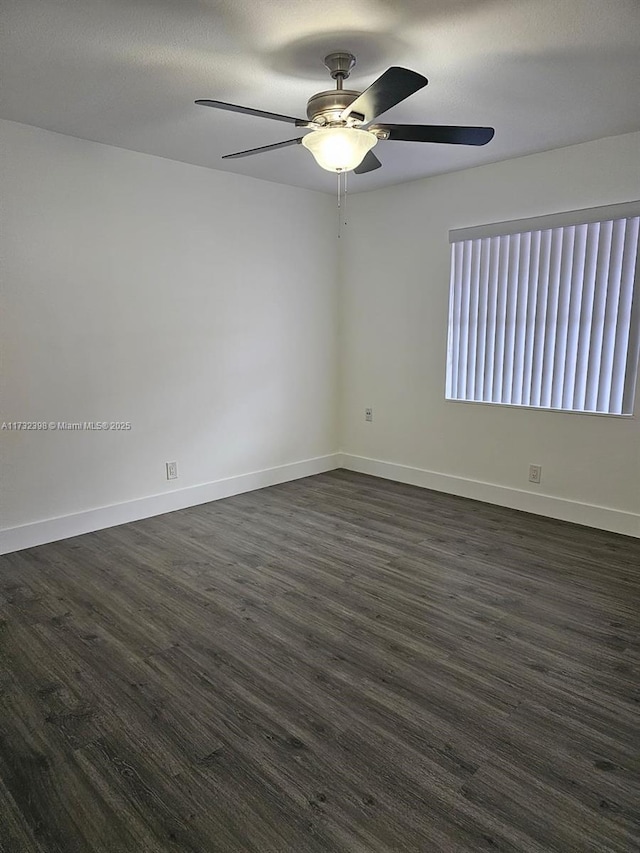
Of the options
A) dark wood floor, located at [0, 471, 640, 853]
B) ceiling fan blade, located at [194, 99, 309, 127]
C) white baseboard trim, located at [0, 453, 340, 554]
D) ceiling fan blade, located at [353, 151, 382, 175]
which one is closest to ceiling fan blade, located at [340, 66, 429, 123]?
ceiling fan blade, located at [194, 99, 309, 127]

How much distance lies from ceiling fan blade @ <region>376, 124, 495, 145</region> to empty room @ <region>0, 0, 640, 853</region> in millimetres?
24

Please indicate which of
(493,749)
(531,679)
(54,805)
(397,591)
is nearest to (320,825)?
(493,749)

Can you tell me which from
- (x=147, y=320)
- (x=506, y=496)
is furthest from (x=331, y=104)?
(x=506, y=496)

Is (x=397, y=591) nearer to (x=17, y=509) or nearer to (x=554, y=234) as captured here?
(x=17, y=509)

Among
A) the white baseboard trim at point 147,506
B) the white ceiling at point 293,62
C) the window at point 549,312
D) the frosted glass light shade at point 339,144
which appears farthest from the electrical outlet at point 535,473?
the frosted glass light shade at point 339,144

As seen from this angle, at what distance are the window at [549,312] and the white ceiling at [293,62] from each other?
624 mm

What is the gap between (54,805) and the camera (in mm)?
1607

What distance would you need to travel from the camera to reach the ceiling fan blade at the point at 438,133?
228 centimetres

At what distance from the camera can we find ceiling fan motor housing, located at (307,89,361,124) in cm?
225

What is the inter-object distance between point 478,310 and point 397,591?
2.34m

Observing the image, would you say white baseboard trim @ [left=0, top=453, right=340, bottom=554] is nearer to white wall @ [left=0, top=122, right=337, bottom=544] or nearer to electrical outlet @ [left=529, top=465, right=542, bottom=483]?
white wall @ [left=0, top=122, right=337, bottom=544]

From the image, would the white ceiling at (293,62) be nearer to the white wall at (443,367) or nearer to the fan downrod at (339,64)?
the fan downrod at (339,64)

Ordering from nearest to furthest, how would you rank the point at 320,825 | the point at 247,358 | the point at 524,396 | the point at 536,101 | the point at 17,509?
the point at 320,825 → the point at 536,101 → the point at 17,509 → the point at 524,396 → the point at 247,358

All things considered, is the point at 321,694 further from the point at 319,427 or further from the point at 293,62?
the point at 319,427
